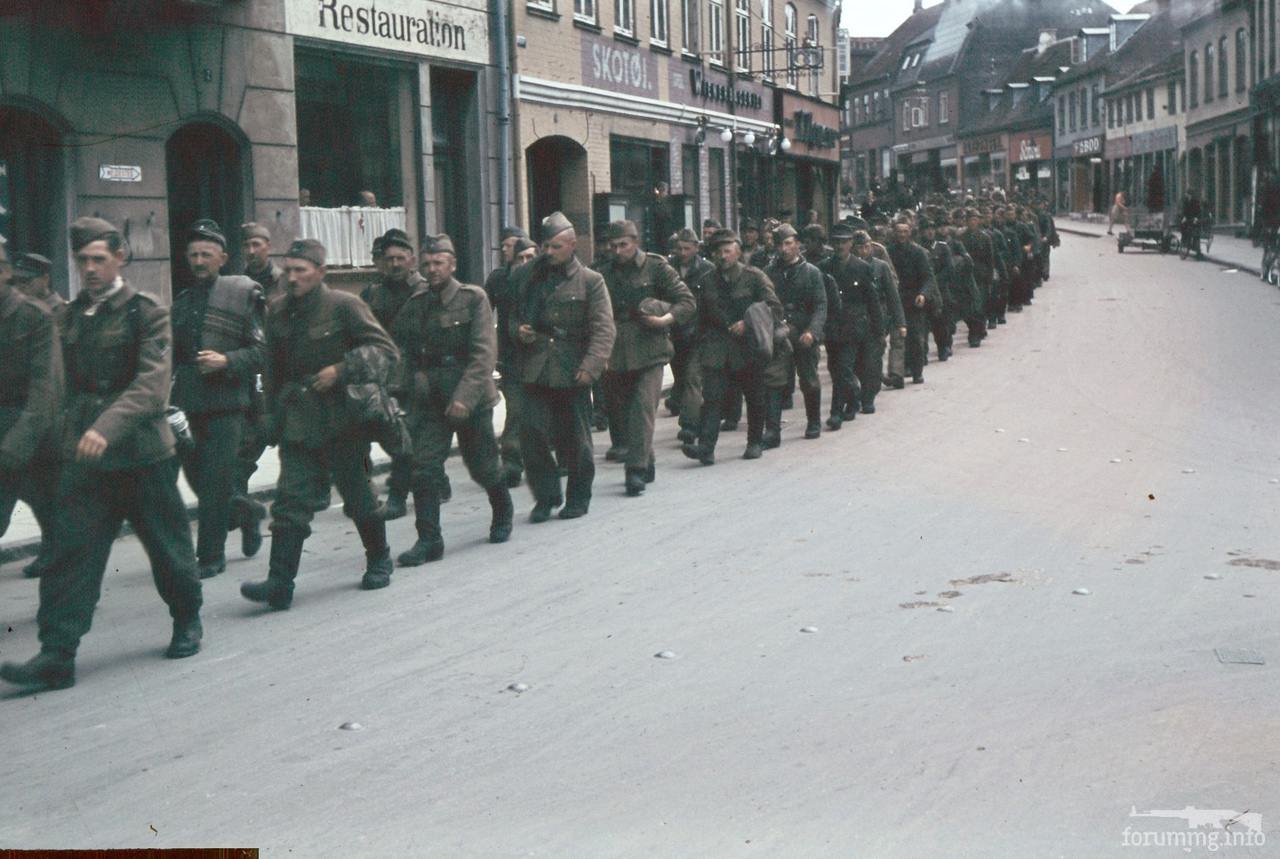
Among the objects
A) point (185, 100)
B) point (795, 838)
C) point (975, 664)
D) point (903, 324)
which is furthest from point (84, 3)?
point (795, 838)

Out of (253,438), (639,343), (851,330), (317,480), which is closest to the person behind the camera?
(317,480)

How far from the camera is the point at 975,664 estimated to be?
6656 mm

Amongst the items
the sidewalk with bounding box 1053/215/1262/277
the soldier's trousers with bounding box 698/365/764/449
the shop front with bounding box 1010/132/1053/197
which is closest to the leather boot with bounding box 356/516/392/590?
the soldier's trousers with bounding box 698/365/764/449

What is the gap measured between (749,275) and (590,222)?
38.2ft

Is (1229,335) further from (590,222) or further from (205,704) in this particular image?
(205,704)

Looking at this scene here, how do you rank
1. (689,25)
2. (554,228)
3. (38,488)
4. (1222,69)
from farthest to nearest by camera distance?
1. (1222,69)
2. (689,25)
3. (554,228)
4. (38,488)

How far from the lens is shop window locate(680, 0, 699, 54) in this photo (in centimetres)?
2997

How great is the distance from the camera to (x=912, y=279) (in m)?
18.8

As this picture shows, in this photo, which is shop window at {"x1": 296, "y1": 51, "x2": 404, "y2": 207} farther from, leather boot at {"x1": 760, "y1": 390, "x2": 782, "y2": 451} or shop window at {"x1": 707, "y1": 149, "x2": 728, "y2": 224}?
shop window at {"x1": 707, "y1": 149, "x2": 728, "y2": 224}

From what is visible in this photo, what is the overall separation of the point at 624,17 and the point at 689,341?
1312 centimetres

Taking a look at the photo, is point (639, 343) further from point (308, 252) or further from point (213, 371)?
point (308, 252)

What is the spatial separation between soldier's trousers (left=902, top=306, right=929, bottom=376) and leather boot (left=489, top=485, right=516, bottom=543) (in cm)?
917

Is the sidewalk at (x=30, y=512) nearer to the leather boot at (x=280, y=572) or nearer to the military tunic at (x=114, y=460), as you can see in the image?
the leather boot at (x=280, y=572)

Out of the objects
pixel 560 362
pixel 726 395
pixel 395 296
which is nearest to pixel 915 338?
pixel 726 395
